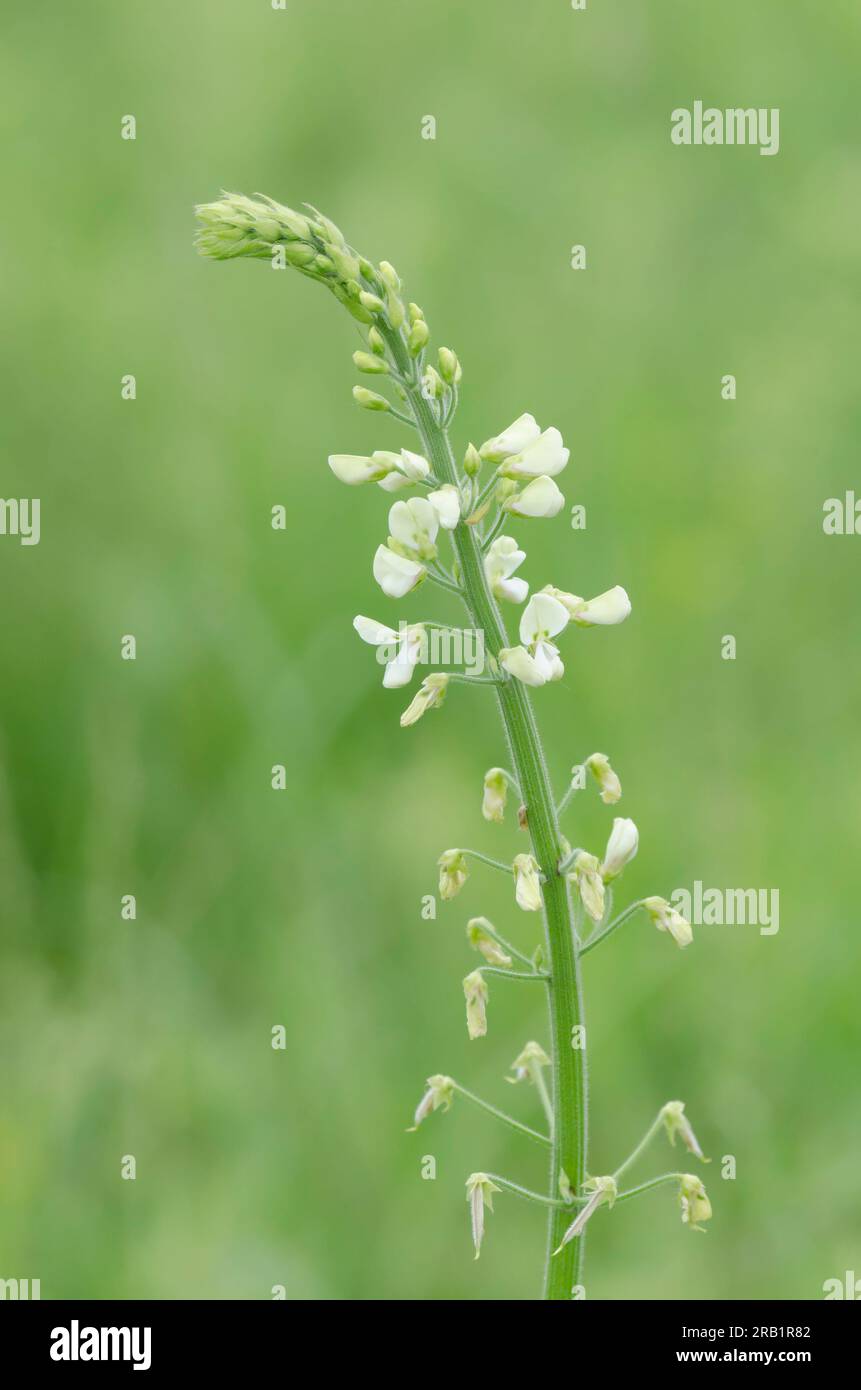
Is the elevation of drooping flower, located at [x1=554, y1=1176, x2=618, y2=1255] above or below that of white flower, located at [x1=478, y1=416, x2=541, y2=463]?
below

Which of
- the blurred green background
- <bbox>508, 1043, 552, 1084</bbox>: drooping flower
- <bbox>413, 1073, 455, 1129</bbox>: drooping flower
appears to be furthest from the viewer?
the blurred green background

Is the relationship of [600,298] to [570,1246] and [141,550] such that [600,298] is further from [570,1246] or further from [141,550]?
[570,1246]

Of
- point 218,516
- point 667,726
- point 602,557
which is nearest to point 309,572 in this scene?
point 218,516

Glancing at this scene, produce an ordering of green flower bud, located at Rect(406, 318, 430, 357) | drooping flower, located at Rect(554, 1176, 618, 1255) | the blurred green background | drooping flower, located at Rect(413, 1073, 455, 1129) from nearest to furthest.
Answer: drooping flower, located at Rect(554, 1176, 618, 1255), green flower bud, located at Rect(406, 318, 430, 357), drooping flower, located at Rect(413, 1073, 455, 1129), the blurred green background

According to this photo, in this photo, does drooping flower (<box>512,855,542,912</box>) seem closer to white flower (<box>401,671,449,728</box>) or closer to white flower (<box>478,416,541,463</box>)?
white flower (<box>401,671,449,728</box>)

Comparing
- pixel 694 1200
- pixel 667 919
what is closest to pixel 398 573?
pixel 667 919

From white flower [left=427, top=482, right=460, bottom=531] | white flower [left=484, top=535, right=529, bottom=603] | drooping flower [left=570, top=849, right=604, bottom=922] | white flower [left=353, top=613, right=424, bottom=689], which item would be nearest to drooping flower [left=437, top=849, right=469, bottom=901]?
drooping flower [left=570, top=849, right=604, bottom=922]
